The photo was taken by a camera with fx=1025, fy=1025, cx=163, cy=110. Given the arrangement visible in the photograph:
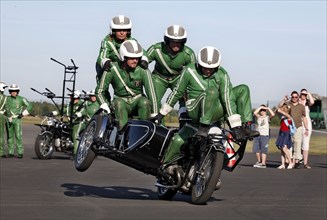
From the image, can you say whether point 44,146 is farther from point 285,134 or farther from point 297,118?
point 297,118

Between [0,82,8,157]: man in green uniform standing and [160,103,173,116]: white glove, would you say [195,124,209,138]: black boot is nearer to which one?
[160,103,173,116]: white glove

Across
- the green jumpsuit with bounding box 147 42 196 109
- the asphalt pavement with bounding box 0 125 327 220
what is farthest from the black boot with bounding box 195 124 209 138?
the asphalt pavement with bounding box 0 125 327 220

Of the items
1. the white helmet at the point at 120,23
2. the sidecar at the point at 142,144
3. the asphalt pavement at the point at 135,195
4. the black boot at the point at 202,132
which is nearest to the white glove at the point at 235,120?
the black boot at the point at 202,132

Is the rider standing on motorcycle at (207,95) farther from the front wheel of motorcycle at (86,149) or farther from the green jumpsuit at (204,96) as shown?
the front wheel of motorcycle at (86,149)

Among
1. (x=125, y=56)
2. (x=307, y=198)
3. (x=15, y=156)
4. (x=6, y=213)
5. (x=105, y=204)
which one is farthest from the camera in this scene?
(x=15, y=156)

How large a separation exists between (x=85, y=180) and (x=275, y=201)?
7.70 metres

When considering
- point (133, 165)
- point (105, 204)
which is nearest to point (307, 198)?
point (105, 204)

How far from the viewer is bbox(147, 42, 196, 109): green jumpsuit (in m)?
11.8

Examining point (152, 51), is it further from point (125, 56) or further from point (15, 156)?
point (15, 156)

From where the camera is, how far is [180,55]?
11.6 m

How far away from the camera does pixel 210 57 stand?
10.2 metres

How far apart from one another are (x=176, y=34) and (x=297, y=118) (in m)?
24.4

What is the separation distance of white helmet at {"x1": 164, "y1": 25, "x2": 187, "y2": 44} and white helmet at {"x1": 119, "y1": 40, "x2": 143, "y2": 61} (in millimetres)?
616

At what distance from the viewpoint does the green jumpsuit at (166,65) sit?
38.8 ft
